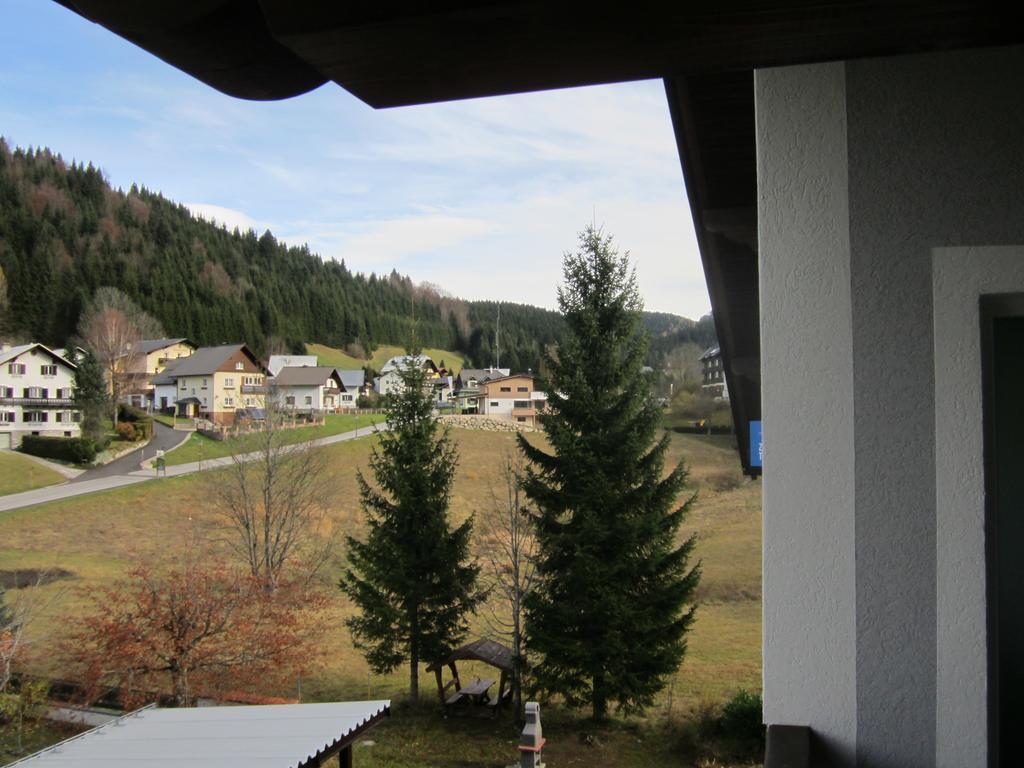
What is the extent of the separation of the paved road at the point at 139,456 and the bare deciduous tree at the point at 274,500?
24.2 feet

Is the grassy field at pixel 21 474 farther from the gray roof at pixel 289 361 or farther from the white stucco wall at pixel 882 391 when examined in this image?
Answer: the white stucco wall at pixel 882 391

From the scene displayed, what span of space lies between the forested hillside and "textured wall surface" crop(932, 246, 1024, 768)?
3020 cm

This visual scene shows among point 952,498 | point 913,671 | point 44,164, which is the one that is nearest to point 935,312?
point 952,498

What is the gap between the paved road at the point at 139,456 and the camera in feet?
75.6

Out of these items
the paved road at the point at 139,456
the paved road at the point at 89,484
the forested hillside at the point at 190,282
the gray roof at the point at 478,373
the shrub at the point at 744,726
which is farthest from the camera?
the gray roof at the point at 478,373

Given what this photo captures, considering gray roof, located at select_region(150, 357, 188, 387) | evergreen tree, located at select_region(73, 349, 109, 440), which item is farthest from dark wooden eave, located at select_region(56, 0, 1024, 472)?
gray roof, located at select_region(150, 357, 188, 387)

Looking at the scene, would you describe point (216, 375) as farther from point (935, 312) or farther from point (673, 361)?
point (935, 312)

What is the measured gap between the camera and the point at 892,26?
1.95ft

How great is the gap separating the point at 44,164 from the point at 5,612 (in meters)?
49.2

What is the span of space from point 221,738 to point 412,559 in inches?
241

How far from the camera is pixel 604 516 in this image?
993 centimetres

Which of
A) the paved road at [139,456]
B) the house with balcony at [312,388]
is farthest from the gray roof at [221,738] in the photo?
the house with balcony at [312,388]

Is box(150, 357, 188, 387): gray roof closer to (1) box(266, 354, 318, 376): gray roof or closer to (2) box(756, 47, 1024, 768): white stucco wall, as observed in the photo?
(1) box(266, 354, 318, 376): gray roof

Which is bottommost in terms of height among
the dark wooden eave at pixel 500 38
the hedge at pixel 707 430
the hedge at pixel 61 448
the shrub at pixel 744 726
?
the shrub at pixel 744 726
